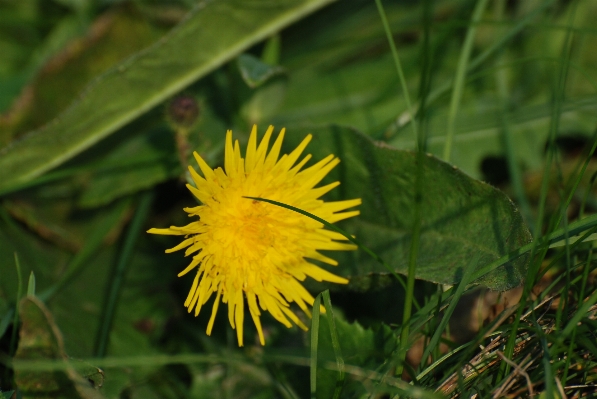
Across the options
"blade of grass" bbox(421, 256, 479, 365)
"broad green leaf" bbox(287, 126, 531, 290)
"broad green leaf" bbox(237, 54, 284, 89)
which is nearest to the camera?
"blade of grass" bbox(421, 256, 479, 365)

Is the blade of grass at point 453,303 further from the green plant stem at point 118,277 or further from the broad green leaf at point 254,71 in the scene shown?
the green plant stem at point 118,277

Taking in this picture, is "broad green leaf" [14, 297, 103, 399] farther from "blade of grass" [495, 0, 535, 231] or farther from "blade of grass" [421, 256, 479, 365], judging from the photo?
"blade of grass" [495, 0, 535, 231]

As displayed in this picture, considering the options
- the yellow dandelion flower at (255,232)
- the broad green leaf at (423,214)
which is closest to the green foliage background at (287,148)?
the broad green leaf at (423,214)

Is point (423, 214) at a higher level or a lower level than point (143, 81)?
lower

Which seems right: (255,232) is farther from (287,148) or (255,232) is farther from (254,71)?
(254,71)

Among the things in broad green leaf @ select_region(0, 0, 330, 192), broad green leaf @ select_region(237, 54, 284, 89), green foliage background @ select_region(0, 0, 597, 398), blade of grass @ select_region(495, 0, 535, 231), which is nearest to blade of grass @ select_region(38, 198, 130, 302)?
green foliage background @ select_region(0, 0, 597, 398)

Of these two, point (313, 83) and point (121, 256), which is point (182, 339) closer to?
point (121, 256)

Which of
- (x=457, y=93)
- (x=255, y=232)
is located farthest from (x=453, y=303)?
(x=457, y=93)
